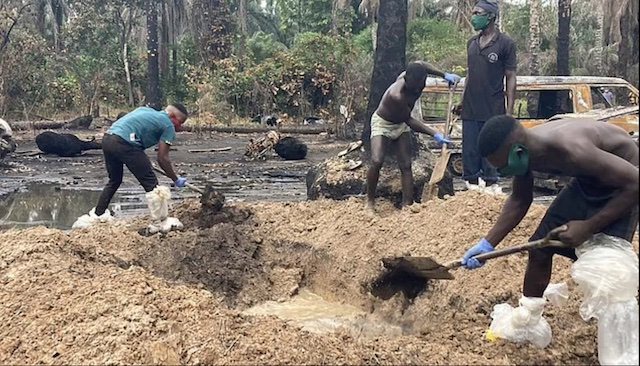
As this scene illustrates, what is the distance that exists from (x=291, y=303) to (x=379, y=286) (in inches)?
33.1

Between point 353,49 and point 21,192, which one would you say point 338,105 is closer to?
point 353,49

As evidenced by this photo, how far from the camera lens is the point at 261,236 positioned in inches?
294

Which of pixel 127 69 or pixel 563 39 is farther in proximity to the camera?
pixel 127 69

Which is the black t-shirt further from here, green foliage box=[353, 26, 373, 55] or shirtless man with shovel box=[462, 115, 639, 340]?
green foliage box=[353, 26, 373, 55]

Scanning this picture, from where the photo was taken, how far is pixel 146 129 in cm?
779

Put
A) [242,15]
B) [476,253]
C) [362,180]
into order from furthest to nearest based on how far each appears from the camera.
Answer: [242,15]
[362,180]
[476,253]

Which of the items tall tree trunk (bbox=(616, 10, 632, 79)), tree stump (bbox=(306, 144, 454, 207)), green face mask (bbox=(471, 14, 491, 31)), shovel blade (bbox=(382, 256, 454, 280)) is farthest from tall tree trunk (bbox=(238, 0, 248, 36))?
shovel blade (bbox=(382, 256, 454, 280))

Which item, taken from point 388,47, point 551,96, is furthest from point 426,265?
point 551,96

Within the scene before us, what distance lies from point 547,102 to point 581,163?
9707 mm

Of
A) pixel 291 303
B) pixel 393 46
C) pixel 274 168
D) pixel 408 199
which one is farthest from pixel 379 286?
pixel 274 168

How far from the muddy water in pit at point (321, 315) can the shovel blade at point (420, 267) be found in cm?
43

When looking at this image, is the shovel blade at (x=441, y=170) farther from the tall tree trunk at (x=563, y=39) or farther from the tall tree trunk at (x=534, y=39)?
the tall tree trunk at (x=534, y=39)

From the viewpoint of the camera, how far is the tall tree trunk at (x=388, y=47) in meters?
11.1

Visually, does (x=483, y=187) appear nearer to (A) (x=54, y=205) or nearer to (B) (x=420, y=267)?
(B) (x=420, y=267)
